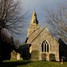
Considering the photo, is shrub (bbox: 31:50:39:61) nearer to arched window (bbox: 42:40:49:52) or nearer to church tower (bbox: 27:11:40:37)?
arched window (bbox: 42:40:49:52)

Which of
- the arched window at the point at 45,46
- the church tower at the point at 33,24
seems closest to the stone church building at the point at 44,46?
the arched window at the point at 45,46

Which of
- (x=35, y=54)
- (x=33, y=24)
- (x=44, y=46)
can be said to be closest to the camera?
(x=44, y=46)

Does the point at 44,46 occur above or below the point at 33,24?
below

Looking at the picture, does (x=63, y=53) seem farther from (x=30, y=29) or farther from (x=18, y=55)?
(x=30, y=29)

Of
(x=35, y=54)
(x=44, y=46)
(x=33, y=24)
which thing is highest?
(x=33, y=24)

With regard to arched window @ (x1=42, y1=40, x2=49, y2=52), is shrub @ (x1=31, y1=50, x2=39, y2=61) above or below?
below

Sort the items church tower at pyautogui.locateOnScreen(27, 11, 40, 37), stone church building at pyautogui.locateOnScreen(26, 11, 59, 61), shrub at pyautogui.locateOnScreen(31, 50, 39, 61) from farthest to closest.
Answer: church tower at pyautogui.locateOnScreen(27, 11, 40, 37) → stone church building at pyautogui.locateOnScreen(26, 11, 59, 61) → shrub at pyautogui.locateOnScreen(31, 50, 39, 61)

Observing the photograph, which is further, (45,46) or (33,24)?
(33,24)

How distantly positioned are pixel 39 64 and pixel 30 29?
48635 millimetres

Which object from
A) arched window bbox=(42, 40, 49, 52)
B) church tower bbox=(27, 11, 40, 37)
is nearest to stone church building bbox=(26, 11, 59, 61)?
arched window bbox=(42, 40, 49, 52)

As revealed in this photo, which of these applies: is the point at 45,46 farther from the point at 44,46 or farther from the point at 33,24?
the point at 33,24

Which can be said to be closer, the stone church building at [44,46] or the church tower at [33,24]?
the stone church building at [44,46]

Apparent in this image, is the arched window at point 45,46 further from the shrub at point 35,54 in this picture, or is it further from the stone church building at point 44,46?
the shrub at point 35,54

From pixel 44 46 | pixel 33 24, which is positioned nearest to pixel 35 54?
pixel 44 46
